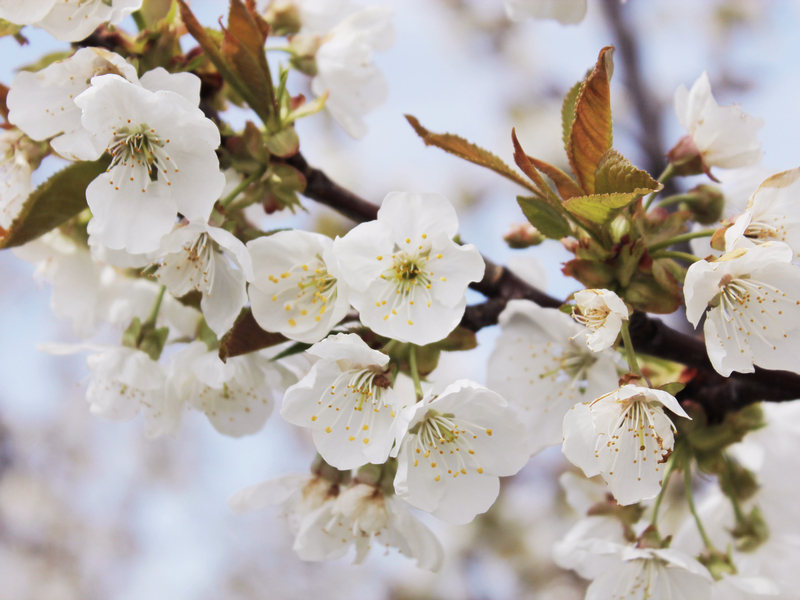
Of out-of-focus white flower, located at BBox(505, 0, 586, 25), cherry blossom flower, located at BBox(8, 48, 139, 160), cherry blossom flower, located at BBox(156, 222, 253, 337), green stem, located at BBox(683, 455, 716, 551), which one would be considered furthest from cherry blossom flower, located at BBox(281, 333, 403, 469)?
out-of-focus white flower, located at BBox(505, 0, 586, 25)

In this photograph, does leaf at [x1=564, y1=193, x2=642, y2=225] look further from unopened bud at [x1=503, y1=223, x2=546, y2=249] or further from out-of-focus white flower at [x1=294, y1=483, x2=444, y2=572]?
out-of-focus white flower at [x1=294, y1=483, x2=444, y2=572]

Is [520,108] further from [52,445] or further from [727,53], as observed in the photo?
[52,445]

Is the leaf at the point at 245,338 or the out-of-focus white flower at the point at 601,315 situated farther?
the leaf at the point at 245,338

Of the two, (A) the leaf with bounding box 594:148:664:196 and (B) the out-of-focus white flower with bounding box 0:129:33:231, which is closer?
(A) the leaf with bounding box 594:148:664:196

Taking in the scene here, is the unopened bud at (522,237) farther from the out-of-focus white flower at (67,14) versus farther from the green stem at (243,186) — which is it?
the out-of-focus white flower at (67,14)

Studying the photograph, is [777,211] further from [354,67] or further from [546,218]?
[354,67]

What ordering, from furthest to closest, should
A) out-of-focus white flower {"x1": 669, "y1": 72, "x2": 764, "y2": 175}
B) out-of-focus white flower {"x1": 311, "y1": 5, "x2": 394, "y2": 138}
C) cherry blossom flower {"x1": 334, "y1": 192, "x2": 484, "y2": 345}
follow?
out-of-focus white flower {"x1": 311, "y1": 5, "x2": 394, "y2": 138}, out-of-focus white flower {"x1": 669, "y1": 72, "x2": 764, "y2": 175}, cherry blossom flower {"x1": 334, "y1": 192, "x2": 484, "y2": 345}

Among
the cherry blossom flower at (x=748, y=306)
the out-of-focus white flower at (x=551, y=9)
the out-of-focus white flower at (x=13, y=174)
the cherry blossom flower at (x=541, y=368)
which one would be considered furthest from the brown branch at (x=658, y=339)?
the out-of-focus white flower at (x=551, y=9)

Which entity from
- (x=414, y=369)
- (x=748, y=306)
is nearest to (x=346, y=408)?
(x=414, y=369)
